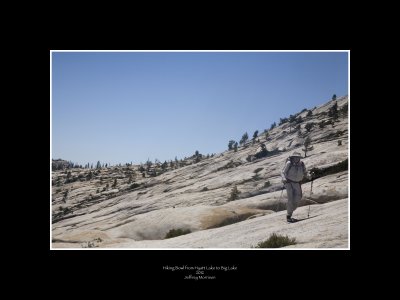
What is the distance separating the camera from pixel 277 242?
52.1ft

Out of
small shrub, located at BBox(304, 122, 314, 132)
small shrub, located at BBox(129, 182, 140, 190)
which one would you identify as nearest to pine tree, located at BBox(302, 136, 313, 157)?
small shrub, located at BBox(304, 122, 314, 132)

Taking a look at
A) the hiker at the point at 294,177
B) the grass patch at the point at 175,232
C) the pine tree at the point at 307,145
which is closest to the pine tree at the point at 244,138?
the pine tree at the point at 307,145

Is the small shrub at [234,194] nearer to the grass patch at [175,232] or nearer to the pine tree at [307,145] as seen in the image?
the grass patch at [175,232]

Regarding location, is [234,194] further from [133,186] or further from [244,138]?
[133,186]

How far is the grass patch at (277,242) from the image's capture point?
15852 mm

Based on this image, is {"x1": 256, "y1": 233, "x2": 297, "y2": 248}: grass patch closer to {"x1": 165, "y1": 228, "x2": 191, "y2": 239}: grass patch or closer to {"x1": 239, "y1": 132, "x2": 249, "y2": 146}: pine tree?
{"x1": 165, "y1": 228, "x2": 191, "y2": 239}: grass patch

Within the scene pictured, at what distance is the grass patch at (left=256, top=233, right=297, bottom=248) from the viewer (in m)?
15.9
